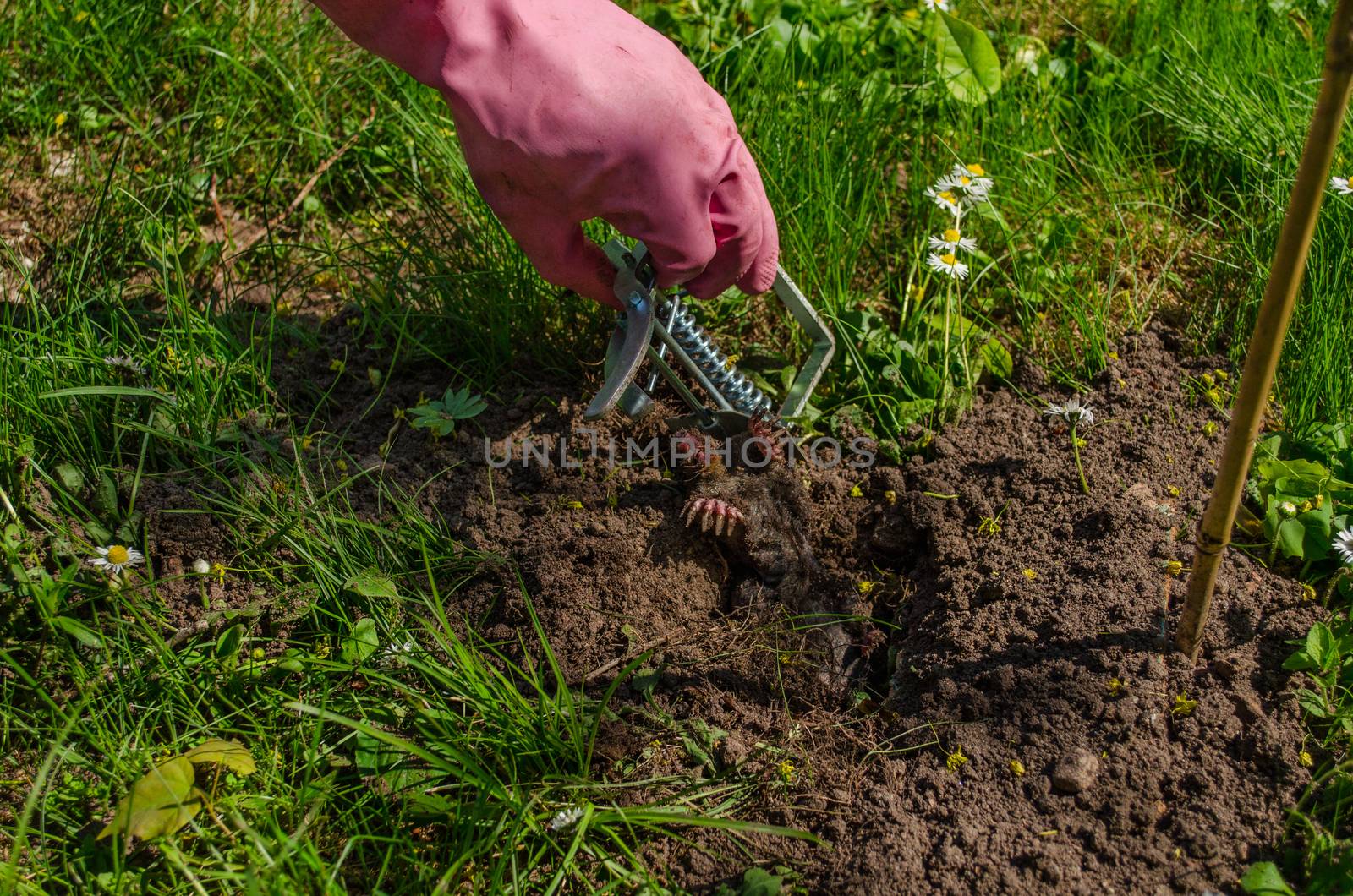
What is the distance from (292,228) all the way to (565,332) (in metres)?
0.90

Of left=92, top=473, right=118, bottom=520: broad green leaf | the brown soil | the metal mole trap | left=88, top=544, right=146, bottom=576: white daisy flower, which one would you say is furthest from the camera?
left=92, top=473, right=118, bottom=520: broad green leaf

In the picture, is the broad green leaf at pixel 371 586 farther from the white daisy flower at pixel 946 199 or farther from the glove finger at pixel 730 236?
the white daisy flower at pixel 946 199

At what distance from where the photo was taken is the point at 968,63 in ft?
9.15

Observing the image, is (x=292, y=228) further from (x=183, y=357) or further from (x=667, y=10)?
(x=667, y=10)

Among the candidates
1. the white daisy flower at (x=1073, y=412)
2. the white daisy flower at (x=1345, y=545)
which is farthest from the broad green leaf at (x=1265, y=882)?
the white daisy flower at (x=1073, y=412)

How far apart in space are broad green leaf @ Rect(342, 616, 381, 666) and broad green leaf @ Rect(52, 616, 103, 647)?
1.27ft

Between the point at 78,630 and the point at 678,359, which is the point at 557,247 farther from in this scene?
the point at 78,630

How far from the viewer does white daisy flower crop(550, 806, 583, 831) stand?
1.56m

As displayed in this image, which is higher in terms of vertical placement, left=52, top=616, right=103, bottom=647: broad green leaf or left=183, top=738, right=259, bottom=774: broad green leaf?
left=52, top=616, right=103, bottom=647: broad green leaf

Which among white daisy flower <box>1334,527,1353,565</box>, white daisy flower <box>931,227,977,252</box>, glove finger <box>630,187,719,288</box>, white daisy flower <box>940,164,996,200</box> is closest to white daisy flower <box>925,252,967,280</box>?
white daisy flower <box>931,227,977,252</box>

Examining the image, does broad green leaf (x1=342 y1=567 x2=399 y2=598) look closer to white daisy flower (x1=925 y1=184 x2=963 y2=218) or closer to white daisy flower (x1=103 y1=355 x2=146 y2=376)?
white daisy flower (x1=103 y1=355 x2=146 y2=376)

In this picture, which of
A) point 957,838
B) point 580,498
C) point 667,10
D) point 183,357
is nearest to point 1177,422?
point 957,838

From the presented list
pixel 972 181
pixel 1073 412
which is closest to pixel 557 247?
pixel 1073 412

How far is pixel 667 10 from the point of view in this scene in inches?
117
